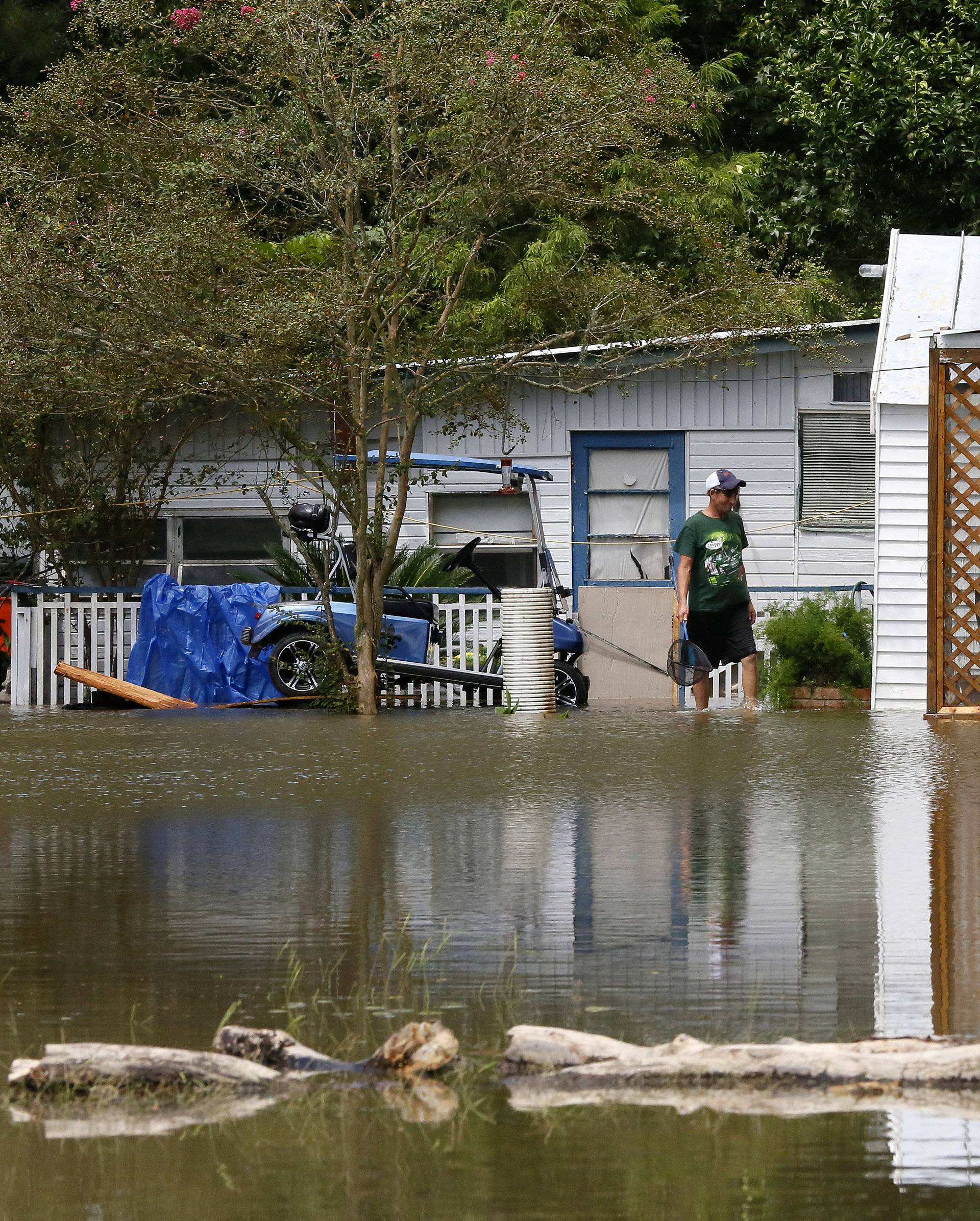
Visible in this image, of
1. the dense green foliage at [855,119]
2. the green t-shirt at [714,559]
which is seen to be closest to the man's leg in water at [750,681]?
the green t-shirt at [714,559]

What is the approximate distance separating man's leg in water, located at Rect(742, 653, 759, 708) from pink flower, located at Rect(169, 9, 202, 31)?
7188 millimetres

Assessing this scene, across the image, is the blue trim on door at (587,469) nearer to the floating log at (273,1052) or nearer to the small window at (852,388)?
the small window at (852,388)

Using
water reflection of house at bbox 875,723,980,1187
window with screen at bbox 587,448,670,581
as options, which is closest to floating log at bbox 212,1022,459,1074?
water reflection of house at bbox 875,723,980,1187

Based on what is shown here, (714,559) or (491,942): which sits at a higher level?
(714,559)

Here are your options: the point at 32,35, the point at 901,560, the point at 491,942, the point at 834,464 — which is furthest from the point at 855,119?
the point at 491,942

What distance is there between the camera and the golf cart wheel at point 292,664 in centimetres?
1634

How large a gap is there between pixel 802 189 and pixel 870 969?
23948mm

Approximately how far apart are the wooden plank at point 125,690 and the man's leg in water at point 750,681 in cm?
512

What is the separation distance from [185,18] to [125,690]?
601 centimetres

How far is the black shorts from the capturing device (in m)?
13.9

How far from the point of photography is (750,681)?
14.2 meters

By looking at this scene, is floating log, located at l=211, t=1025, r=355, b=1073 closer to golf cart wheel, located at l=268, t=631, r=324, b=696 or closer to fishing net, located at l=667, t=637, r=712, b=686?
fishing net, located at l=667, t=637, r=712, b=686

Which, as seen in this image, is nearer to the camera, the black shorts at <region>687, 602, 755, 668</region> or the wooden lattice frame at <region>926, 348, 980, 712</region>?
the wooden lattice frame at <region>926, 348, 980, 712</region>

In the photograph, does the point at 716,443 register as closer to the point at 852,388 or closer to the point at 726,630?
the point at 852,388
